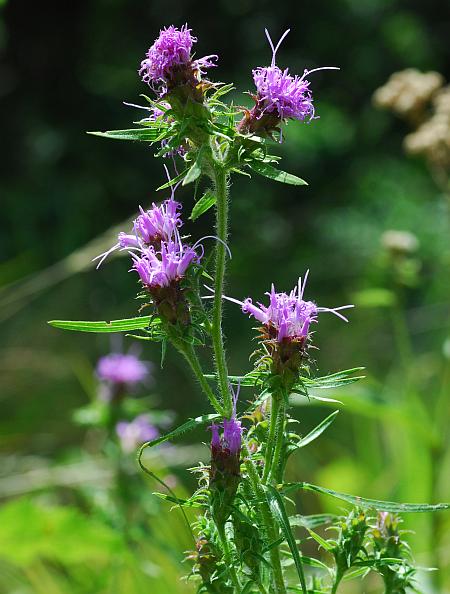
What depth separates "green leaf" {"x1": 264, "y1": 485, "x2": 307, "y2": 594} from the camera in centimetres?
81

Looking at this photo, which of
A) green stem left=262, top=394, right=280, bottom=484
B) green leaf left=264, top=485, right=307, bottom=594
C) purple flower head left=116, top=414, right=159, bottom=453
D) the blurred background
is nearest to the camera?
green leaf left=264, top=485, right=307, bottom=594

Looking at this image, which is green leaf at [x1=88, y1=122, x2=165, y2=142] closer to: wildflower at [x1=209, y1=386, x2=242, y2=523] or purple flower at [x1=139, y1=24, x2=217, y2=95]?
purple flower at [x1=139, y1=24, x2=217, y2=95]

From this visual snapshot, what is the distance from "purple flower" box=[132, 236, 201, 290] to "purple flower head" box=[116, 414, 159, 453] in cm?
96

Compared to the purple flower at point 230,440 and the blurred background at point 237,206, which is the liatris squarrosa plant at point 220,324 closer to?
the purple flower at point 230,440

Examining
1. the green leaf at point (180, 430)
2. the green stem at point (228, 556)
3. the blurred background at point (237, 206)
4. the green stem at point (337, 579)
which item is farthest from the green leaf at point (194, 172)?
the blurred background at point (237, 206)

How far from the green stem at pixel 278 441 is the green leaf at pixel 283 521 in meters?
0.04

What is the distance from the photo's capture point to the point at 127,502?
174 centimetres

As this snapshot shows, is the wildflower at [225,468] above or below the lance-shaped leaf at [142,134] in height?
below

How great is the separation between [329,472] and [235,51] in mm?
2114

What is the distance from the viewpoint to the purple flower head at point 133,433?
180 cm

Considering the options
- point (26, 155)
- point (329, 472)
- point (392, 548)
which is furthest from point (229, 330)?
point (392, 548)

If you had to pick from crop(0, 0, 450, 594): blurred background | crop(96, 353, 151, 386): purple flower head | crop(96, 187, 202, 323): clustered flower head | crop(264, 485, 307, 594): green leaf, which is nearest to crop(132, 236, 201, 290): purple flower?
crop(96, 187, 202, 323): clustered flower head

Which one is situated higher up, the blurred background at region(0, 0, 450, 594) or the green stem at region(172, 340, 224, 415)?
the blurred background at region(0, 0, 450, 594)

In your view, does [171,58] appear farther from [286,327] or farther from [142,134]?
[286,327]
